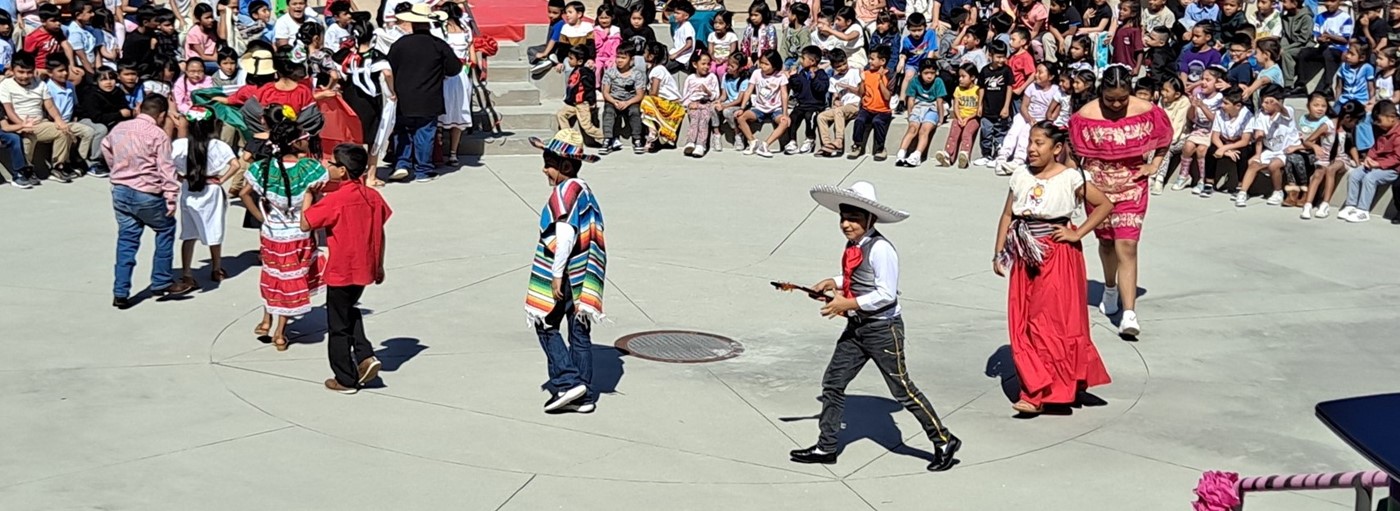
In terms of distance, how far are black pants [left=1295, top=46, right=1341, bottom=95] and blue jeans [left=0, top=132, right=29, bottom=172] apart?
13149 mm

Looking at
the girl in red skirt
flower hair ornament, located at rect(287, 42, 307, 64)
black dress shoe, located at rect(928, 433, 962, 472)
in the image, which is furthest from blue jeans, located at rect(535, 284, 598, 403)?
flower hair ornament, located at rect(287, 42, 307, 64)

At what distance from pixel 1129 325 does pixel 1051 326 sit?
174cm

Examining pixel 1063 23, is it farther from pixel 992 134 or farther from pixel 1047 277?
Answer: pixel 1047 277

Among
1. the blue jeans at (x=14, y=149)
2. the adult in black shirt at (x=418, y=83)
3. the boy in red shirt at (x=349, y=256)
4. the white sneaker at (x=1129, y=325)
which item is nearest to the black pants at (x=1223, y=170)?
the white sneaker at (x=1129, y=325)

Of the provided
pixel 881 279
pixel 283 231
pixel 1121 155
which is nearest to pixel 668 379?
pixel 881 279

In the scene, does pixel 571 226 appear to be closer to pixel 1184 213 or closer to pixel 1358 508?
pixel 1358 508

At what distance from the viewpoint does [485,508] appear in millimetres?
7270

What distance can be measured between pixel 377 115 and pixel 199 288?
4369 millimetres

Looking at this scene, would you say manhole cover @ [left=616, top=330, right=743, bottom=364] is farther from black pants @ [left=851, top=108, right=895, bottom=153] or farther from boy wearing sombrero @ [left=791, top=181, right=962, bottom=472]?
black pants @ [left=851, top=108, right=895, bottom=153]

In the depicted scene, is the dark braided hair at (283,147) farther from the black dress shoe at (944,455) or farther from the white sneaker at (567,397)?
the black dress shoe at (944,455)

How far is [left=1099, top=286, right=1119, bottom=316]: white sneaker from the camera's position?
428 inches

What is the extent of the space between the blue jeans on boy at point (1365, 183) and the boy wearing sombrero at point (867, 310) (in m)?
7.96

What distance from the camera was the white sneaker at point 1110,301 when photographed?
1088 centimetres

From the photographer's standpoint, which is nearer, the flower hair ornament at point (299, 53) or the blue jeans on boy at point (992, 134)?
the flower hair ornament at point (299, 53)
